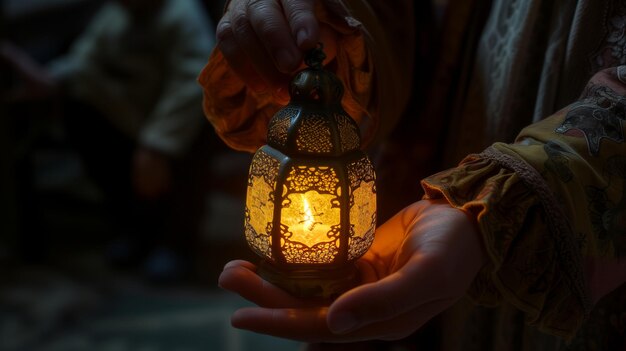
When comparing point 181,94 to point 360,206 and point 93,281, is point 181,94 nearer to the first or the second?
point 93,281

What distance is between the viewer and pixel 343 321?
56cm

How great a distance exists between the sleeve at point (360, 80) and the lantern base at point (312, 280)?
193 mm

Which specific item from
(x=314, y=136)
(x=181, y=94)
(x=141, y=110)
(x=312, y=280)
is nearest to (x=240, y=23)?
(x=314, y=136)

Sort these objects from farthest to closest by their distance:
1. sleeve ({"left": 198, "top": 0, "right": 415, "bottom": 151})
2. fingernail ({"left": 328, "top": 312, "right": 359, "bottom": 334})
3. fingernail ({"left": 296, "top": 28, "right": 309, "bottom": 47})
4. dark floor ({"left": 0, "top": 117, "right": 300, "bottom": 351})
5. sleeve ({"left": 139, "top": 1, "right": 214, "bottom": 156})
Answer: sleeve ({"left": 139, "top": 1, "right": 214, "bottom": 156}), dark floor ({"left": 0, "top": 117, "right": 300, "bottom": 351}), sleeve ({"left": 198, "top": 0, "right": 415, "bottom": 151}), fingernail ({"left": 296, "top": 28, "right": 309, "bottom": 47}), fingernail ({"left": 328, "top": 312, "right": 359, "bottom": 334})

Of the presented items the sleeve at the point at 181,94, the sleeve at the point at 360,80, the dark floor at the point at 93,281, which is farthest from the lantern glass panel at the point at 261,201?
the sleeve at the point at 181,94

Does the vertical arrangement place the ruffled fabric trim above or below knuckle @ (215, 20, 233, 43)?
below

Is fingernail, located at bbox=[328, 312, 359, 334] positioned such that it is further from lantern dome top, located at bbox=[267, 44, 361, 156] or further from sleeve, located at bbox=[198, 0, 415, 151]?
sleeve, located at bbox=[198, 0, 415, 151]

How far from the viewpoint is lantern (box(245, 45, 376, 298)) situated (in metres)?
0.72

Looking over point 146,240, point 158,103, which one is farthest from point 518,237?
point 146,240

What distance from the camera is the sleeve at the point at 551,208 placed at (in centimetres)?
62

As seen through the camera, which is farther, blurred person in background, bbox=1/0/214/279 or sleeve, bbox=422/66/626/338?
blurred person in background, bbox=1/0/214/279

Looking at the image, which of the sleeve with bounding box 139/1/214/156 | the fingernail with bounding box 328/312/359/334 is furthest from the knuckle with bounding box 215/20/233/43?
the sleeve with bounding box 139/1/214/156

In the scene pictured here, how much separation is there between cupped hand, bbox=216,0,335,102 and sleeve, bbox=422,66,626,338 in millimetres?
174

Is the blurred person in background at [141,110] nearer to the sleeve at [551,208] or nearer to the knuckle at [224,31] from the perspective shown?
the knuckle at [224,31]
